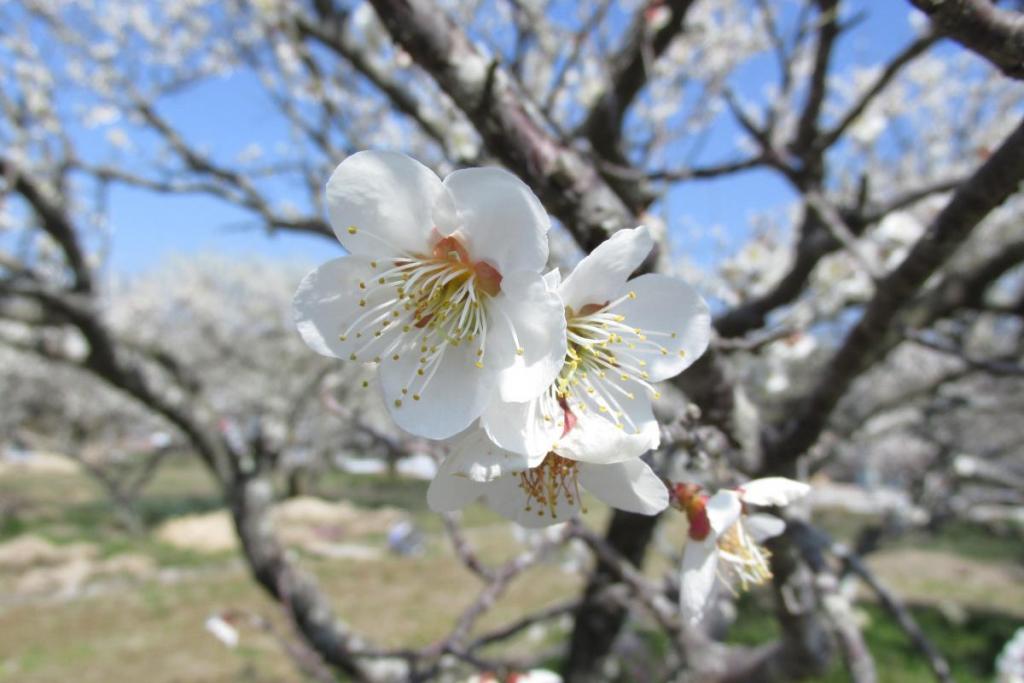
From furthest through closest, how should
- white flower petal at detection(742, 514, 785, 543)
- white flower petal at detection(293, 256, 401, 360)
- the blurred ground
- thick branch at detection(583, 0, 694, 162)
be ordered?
the blurred ground → thick branch at detection(583, 0, 694, 162) → white flower petal at detection(742, 514, 785, 543) → white flower petal at detection(293, 256, 401, 360)

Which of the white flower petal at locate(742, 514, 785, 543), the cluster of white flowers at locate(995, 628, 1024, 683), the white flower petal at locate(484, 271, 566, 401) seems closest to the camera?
the white flower petal at locate(484, 271, 566, 401)

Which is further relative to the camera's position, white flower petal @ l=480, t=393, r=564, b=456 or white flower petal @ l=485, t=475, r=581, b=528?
white flower petal @ l=485, t=475, r=581, b=528

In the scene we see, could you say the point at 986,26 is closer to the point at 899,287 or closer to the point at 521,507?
the point at 899,287

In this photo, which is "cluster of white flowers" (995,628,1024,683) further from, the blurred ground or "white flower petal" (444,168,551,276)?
the blurred ground

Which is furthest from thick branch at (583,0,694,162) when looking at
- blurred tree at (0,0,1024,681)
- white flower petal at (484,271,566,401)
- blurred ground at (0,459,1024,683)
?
blurred ground at (0,459,1024,683)

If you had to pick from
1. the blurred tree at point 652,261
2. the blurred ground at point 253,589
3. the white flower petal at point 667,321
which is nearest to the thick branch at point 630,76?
the blurred tree at point 652,261

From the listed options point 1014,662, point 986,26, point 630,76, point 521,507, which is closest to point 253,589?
point 630,76

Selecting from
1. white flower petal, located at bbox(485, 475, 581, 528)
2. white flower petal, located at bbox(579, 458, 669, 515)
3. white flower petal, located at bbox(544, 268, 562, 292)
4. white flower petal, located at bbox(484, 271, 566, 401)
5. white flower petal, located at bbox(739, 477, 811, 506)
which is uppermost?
white flower petal, located at bbox(544, 268, 562, 292)

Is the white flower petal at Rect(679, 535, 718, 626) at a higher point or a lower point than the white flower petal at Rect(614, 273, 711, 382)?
lower
